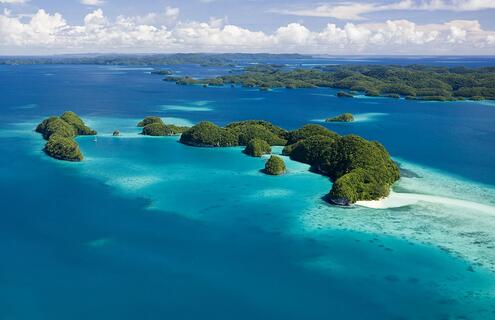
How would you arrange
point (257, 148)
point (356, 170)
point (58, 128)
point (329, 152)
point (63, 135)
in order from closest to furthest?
point (356, 170), point (329, 152), point (257, 148), point (63, 135), point (58, 128)

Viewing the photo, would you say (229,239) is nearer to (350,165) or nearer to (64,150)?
(350,165)

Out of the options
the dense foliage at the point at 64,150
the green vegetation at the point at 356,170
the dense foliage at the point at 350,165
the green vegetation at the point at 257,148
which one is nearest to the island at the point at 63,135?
the dense foliage at the point at 64,150

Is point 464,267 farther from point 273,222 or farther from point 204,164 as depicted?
point 204,164

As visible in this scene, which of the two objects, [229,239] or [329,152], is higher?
[329,152]

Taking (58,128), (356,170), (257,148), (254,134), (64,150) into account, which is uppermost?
(58,128)

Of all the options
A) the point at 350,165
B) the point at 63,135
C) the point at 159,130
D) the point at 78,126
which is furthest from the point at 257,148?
the point at 78,126

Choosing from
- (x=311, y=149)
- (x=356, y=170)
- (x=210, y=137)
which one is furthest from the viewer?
(x=210, y=137)

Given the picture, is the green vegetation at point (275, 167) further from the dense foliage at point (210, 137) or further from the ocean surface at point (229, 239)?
the dense foliage at point (210, 137)
